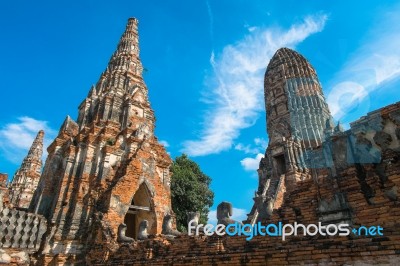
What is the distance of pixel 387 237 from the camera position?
4316 millimetres

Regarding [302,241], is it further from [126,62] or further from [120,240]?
[126,62]

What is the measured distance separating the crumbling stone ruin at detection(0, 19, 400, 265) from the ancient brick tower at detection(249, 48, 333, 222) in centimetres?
25

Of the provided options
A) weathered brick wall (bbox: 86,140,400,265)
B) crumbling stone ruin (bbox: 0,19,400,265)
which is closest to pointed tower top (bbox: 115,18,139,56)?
crumbling stone ruin (bbox: 0,19,400,265)

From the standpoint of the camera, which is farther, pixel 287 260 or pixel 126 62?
pixel 126 62

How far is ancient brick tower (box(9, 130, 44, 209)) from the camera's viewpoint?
3353 centimetres

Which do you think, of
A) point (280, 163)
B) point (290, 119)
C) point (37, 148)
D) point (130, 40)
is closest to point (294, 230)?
point (280, 163)

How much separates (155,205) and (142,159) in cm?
232

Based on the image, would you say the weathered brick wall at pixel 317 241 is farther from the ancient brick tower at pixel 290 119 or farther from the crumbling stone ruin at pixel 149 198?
the ancient brick tower at pixel 290 119

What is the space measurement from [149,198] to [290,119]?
2498 centimetres

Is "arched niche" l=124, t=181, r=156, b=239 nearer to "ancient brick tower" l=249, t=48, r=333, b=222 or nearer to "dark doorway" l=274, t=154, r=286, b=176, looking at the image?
"ancient brick tower" l=249, t=48, r=333, b=222

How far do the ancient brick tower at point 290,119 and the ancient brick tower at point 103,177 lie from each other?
1225 centimetres

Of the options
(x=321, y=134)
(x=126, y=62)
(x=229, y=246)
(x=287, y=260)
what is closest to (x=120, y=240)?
(x=229, y=246)

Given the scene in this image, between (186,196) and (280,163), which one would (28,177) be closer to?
(186,196)

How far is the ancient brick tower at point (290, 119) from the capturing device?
27891 mm
